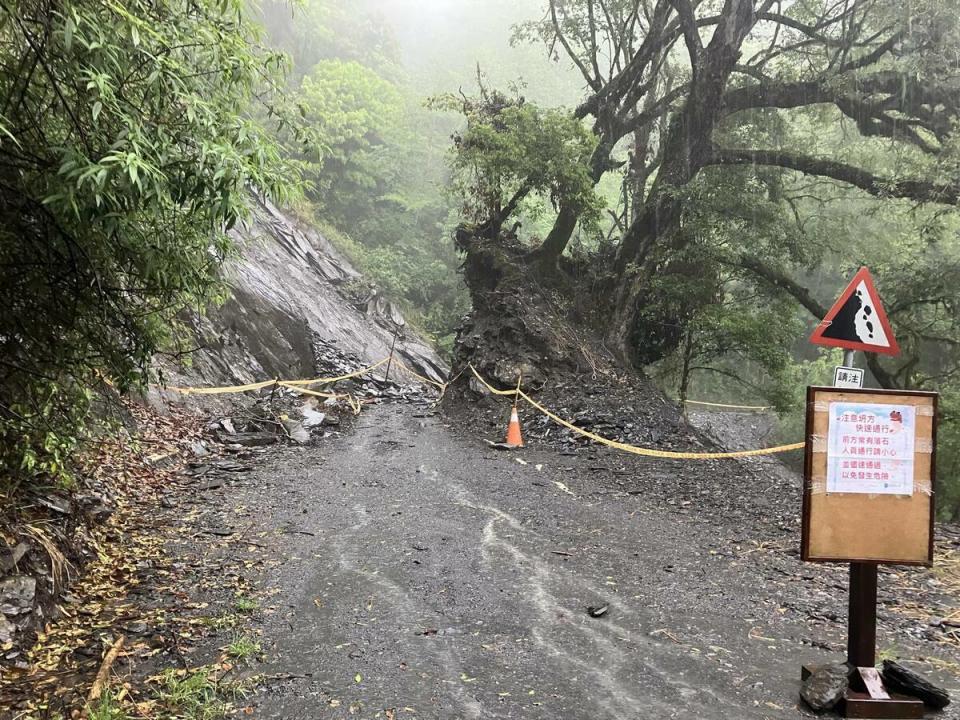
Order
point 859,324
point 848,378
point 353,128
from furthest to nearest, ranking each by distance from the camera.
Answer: point 353,128, point 848,378, point 859,324

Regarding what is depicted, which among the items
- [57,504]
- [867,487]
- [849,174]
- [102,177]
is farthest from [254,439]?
[849,174]

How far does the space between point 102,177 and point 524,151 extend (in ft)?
35.9

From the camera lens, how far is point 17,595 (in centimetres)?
400

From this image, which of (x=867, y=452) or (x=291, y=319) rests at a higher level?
(x=291, y=319)

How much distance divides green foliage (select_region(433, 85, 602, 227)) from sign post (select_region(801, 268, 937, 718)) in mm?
10216

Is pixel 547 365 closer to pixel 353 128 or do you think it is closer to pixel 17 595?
pixel 17 595

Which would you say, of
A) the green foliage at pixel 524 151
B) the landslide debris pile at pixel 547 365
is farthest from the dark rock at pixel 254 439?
the green foliage at pixel 524 151

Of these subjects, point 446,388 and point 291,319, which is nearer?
point 446,388

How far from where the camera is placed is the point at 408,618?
4516 mm

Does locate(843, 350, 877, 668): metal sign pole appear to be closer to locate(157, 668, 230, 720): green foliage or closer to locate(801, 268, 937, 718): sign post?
locate(801, 268, 937, 718): sign post

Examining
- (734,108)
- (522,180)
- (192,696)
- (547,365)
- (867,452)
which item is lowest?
(192,696)

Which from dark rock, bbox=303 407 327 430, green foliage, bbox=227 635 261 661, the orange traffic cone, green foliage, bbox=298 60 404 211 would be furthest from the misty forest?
green foliage, bbox=298 60 404 211

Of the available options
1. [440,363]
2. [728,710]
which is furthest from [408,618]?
[440,363]

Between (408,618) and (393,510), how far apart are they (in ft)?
9.06
